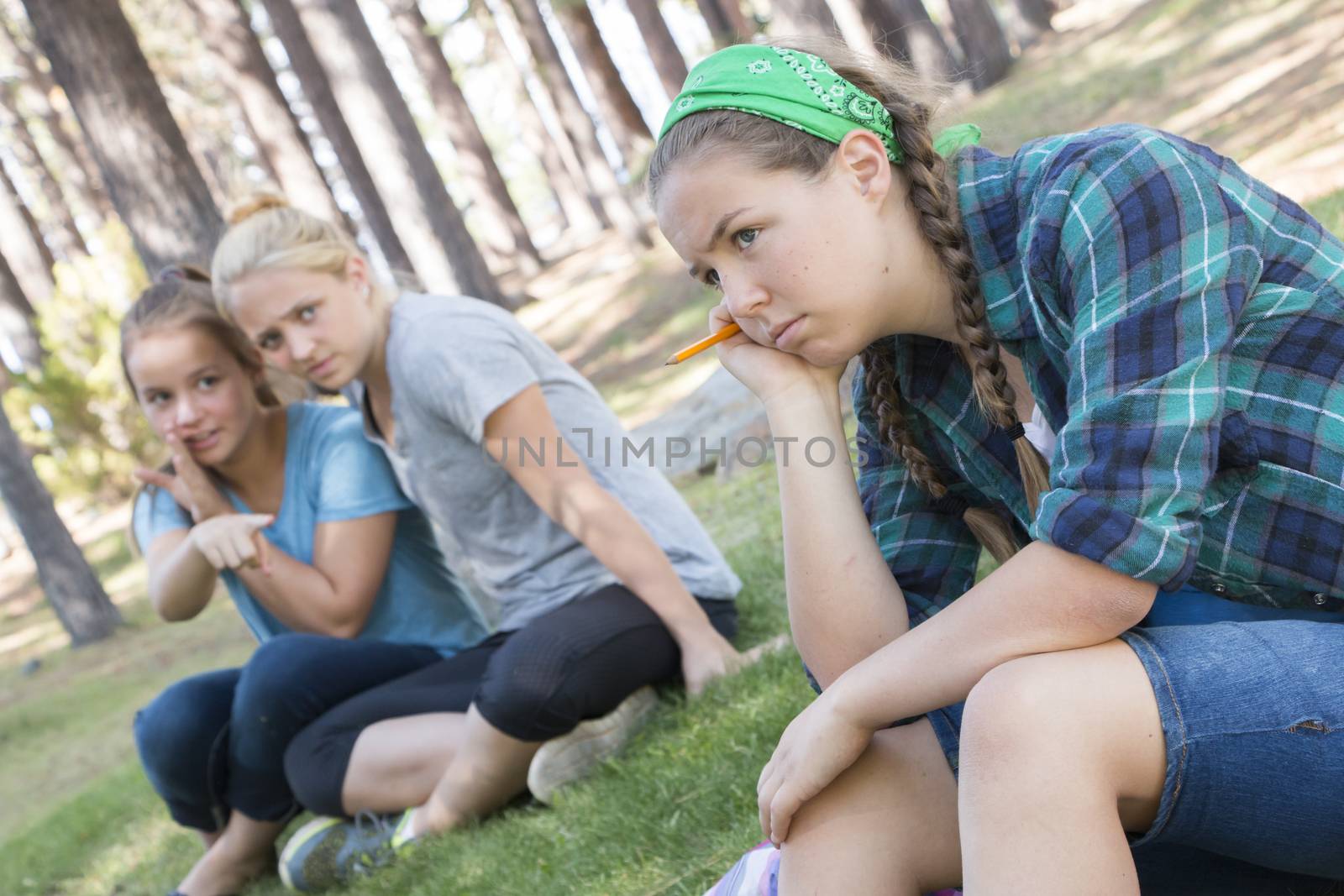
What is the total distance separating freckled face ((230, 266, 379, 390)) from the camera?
3275 mm

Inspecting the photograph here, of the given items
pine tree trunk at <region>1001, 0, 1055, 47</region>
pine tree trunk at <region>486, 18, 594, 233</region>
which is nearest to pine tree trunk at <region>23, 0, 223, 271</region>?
pine tree trunk at <region>1001, 0, 1055, 47</region>

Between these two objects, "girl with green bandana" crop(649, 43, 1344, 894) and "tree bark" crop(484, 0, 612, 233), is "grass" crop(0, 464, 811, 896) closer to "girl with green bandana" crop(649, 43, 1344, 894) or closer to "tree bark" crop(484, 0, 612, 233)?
"girl with green bandana" crop(649, 43, 1344, 894)

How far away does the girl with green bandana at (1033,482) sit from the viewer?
1416 mm

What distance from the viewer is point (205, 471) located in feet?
12.2

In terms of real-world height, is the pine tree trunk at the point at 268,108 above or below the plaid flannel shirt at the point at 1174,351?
above

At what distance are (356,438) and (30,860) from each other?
308cm

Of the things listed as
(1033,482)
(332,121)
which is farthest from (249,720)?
(332,121)

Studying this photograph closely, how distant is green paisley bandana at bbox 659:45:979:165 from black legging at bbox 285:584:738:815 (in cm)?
156

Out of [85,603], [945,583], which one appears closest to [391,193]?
[85,603]

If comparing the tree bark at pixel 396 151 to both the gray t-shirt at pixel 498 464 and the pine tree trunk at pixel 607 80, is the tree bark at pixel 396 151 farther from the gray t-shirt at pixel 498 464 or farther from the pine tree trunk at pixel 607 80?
the gray t-shirt at pixel 498 464

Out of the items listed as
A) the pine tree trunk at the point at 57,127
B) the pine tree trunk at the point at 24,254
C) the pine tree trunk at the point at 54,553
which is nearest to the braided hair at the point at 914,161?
the pine tree trunk at the point at 54,553

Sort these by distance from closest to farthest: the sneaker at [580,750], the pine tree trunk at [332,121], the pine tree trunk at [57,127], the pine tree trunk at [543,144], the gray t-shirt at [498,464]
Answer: the sneaker at [580,750] < the gray t-shirt at [498,464] < the pine tree trunk at [332,121] < the pine tree trunk at [543,144] < the pine tree trunk at [57,127]

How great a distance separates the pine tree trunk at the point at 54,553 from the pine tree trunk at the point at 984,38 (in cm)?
1126

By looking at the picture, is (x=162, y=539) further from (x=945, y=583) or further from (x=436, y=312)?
(x=945, y=583)
